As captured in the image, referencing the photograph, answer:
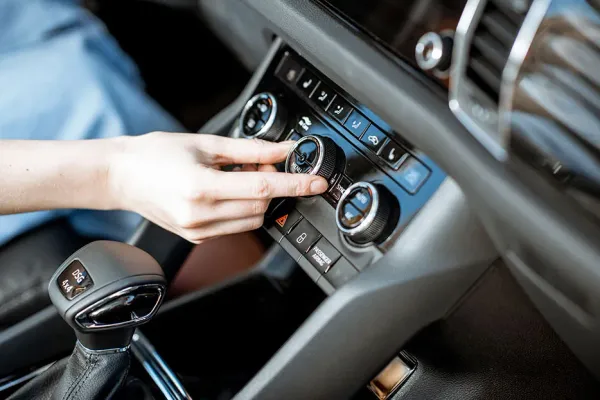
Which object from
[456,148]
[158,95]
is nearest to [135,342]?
[456,148]

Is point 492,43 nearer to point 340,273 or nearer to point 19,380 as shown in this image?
point 340,273

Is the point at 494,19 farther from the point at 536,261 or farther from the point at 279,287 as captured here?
the point at 279,287

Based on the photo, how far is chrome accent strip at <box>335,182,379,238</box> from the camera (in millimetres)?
581

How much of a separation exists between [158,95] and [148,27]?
16cm

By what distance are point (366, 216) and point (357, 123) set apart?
115mm

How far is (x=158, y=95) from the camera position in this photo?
1346 mm

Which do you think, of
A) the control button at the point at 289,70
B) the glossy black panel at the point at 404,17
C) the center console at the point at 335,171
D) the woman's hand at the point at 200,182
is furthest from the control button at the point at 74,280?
the glossy black panel at the point at 404,17

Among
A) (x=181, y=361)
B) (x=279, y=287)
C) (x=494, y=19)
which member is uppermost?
(x=494, y=19)

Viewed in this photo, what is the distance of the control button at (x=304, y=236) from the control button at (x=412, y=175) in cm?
11

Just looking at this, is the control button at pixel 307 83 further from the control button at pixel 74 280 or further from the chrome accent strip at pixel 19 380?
the chrome accent strip at pixel 19 380

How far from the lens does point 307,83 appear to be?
0.71 m

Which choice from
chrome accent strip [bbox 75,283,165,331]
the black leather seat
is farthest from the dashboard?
the black leather seat

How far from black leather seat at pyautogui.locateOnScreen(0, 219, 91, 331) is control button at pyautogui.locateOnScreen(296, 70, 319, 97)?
0.38m

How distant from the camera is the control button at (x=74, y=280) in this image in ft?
1.87
